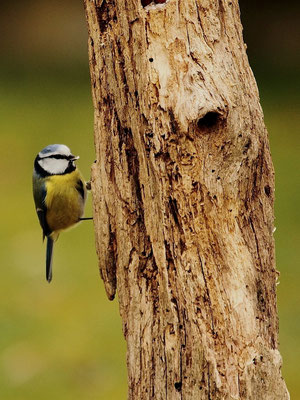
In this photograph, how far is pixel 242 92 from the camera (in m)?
2.84

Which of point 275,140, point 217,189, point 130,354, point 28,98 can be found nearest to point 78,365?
point 130,354

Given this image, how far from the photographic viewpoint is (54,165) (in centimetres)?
425

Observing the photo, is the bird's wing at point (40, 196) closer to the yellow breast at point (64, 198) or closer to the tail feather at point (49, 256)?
the yellow breast at point (64, 198)

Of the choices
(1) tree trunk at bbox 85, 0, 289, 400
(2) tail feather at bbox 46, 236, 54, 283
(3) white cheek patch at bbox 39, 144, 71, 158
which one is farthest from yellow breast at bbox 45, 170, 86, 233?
(1) tree trunk at bbox 85, 0, 289, 400

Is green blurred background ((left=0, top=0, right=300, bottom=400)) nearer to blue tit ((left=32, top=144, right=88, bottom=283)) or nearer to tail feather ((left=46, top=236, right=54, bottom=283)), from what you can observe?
tail feather ((left=46, top=236, right=54, bottom=283))

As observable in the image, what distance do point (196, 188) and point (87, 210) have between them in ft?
15.8

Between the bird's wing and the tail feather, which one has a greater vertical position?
the bird's wing

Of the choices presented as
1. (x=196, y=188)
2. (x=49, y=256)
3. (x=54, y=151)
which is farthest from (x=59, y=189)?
(x=196, y=188)

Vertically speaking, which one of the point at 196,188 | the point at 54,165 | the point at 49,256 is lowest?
the point at 49,256

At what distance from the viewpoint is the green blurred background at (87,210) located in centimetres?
580

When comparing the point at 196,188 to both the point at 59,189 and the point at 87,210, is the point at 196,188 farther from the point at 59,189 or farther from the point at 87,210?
the point at 87,210

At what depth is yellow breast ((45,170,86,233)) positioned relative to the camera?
430cm

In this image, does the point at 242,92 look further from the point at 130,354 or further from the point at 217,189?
the point at 130,354

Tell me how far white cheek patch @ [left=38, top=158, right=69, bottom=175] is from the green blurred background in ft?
5.99
